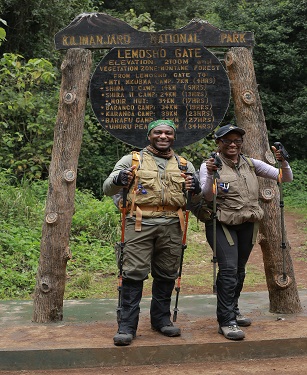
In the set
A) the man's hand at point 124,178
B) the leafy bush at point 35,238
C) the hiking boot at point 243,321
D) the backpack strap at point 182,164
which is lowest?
the hiking boot at point 243,321

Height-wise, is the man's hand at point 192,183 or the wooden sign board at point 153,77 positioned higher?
the wooden sign board at point 153,77

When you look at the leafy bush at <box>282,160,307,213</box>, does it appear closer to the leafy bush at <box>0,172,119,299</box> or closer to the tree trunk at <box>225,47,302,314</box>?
the leafy bush at <box>0,172,119,299</box>

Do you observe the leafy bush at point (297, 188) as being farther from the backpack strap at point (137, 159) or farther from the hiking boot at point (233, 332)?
the backpack strap at point (137, 159)

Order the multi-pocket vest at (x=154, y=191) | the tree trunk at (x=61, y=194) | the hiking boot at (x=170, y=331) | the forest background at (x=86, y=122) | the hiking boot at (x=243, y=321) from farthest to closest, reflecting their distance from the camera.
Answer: the forest background at (x=86, y=122), the tree trunk at (x=61, y=194), the hiking boot at (x=243, y=321), the hiking boot at (x=170, y=331), the multi-pocket vest at (x=154, y=191)

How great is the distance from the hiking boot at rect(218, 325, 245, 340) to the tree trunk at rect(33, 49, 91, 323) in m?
1.57

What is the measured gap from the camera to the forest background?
9.60 m

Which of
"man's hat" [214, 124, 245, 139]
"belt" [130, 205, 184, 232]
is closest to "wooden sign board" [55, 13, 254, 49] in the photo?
"man's hat" [214, 124, 245, 139]

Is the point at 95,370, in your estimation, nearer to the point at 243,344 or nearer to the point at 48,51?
the point at 243,344

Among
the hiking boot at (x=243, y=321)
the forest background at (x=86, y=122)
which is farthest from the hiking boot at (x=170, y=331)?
the forest background at (x=86, y=122)

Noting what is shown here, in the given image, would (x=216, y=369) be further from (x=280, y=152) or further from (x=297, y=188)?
(x=297, y=188)

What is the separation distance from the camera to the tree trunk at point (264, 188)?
20.0ft

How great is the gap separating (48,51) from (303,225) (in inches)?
333

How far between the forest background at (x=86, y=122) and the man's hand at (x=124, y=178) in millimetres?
2135

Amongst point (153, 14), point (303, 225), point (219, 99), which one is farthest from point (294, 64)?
point (219, 99)
